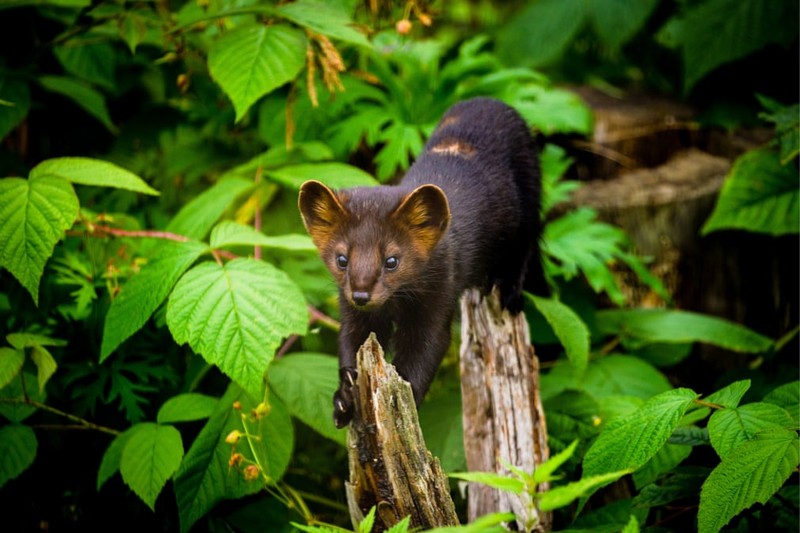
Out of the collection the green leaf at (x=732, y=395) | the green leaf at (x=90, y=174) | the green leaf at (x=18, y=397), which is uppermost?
the green leaf at (x=90, y=174)

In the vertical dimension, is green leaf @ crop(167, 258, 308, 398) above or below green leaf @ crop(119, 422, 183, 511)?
above

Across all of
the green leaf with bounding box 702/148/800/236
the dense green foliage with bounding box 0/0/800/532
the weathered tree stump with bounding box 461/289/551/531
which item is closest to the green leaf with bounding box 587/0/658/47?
the dense green foliage with bounding box 0/0/800/532

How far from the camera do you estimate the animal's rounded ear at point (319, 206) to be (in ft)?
10.8

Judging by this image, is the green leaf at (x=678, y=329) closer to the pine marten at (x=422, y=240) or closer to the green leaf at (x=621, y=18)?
the pine marten at (x=422, y=240)

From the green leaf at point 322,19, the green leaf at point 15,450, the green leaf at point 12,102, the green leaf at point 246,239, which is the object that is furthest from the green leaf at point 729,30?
the green leaf at point 15,450

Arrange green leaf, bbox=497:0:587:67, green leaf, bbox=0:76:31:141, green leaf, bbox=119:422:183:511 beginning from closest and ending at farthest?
green leaf, bbox=119:422:183:511, green leaf, bbox=0:76:31:141, green leaf, bbox=497:0:587:67

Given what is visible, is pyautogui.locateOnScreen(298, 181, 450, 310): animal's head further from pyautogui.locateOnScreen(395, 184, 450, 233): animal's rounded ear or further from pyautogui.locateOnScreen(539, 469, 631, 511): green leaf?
pyautogui.locateOnScreen(539, 469, 631, 511): green leaf

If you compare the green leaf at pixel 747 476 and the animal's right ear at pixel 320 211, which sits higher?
the animal's right ear at pixel 320 211

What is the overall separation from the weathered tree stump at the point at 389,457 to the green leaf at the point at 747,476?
0.88 metres

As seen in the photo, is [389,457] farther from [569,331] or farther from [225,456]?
[569,331]

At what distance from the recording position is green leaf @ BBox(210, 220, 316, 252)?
12.1 ft

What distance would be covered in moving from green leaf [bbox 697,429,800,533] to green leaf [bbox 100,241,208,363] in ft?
7.04

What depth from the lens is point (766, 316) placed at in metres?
6.07

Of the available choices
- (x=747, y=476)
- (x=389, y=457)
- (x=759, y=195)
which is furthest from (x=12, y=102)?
(x=759, y=195)
